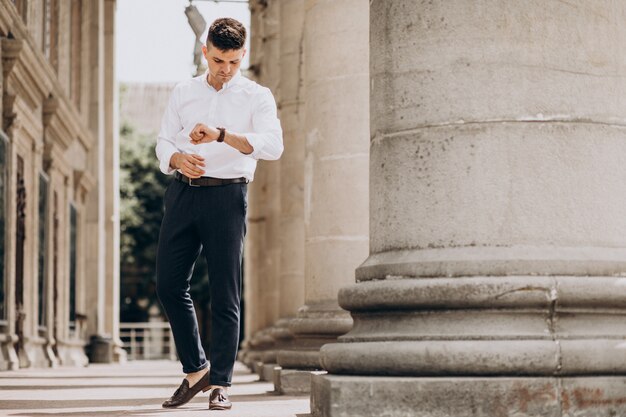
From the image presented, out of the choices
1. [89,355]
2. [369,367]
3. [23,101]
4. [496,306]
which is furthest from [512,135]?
[89,355]

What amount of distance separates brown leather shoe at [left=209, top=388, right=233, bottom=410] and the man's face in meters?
1.77

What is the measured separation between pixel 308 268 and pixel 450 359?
6.11 meters

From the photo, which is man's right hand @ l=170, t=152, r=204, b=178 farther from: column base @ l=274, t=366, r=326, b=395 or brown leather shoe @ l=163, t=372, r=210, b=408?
column base @ l=274, t=366, r=326, b=395

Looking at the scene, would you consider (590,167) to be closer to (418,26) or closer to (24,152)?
(418,26)

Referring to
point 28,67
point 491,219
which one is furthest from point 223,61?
point 28,67

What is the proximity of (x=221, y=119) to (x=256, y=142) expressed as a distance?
14.6 inches

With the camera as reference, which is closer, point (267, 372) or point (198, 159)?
point (198, 159)

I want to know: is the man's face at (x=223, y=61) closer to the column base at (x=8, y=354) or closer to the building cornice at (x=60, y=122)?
the column base at (x=8, y=354)

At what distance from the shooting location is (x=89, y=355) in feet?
105

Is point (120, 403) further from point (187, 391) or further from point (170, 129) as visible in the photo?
point (170, 129)

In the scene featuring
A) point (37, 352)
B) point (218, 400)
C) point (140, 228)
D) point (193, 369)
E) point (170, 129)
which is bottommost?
point (37, 352)

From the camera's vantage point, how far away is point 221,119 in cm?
792

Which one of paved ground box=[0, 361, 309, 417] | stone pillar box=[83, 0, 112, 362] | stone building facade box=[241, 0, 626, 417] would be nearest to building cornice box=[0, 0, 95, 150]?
stone pillar box=[83, 0, 112, 362]

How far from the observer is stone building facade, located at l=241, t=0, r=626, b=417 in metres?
5.90
